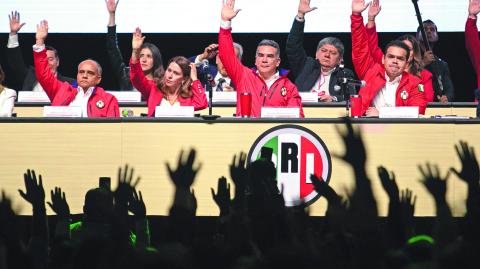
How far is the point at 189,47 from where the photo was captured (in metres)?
11.0

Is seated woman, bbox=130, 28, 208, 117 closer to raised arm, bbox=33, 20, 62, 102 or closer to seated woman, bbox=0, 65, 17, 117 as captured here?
raised arm, bbox=33, 20, 62, 102

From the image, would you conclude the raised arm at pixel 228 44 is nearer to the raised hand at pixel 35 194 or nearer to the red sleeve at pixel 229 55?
the red sleeve at pixel 229 55

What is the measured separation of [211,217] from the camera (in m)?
6.88

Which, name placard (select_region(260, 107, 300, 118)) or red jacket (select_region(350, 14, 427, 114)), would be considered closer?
name placard (select_region(260, 107, 300, 118))

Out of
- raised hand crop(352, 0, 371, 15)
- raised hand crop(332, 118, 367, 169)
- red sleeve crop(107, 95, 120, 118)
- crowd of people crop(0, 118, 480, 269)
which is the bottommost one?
crowd of people crop(0, 118, 480, 269)

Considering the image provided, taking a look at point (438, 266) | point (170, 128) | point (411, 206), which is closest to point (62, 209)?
point (411, 206)

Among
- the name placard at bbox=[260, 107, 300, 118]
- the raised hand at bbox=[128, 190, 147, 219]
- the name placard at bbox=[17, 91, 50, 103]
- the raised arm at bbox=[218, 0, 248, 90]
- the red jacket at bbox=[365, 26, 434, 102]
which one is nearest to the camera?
the raised hand at bbox=[128, 190, 147, 219]

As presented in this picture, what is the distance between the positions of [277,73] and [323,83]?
4.54 feet

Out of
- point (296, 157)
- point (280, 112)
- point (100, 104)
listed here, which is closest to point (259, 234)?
point (296, 157)

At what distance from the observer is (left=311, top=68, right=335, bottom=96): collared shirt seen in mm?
9080

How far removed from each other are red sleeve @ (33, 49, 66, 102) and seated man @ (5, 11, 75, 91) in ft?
2.57

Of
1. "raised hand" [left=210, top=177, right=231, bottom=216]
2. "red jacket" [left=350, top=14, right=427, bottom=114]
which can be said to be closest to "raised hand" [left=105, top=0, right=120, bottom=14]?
"red jacket" [left=350, top=14, right=427, bottom=114]

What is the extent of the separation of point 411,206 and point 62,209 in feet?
4.32

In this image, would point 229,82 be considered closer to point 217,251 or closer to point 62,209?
point 62,209
